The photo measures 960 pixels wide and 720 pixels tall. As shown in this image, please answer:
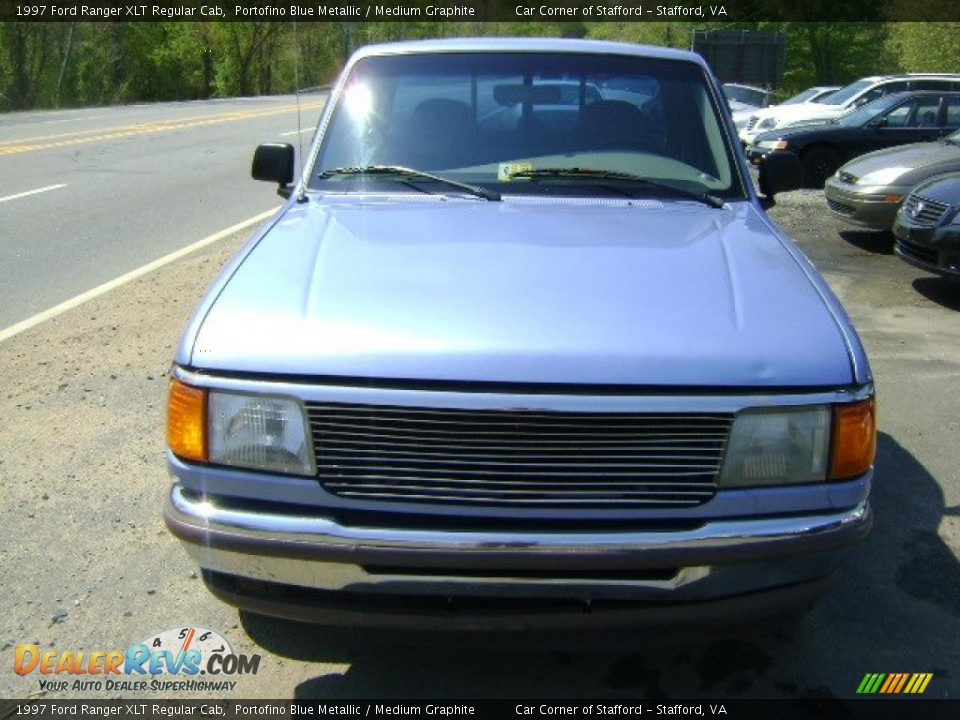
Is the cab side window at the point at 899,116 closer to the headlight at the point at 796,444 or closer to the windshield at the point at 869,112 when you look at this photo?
the windshield at the point at 869,112

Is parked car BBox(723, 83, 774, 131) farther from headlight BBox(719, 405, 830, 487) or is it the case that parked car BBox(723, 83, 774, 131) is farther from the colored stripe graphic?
headlight BBox(719, 405, 830, 487)

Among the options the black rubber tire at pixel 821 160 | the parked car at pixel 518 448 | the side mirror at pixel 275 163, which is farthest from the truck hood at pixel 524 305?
the black rubber tire at pixel 821 160

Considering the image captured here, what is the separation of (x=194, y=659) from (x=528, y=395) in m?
1.51

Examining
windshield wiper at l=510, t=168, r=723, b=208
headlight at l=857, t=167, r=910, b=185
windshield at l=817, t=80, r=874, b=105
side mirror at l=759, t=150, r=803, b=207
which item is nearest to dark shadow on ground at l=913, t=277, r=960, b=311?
headlight at l=857, t=167, r=910, b=185

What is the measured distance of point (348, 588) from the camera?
2.48m

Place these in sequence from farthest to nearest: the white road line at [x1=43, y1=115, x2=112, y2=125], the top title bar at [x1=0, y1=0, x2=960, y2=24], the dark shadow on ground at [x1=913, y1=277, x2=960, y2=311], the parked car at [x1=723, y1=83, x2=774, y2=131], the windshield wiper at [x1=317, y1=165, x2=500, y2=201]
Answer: the top title bar at [x1=0, y1=0, x2=960, y2=24]
the white road line at [x1=43, y1=115, x2=112, y2=125]
the parked car at [x1=723, y1=83, x2=774, y2=131]
the dark shadow on ground at [x1=913, y1=277, x2=960, y2=311]
the windshield wiper at [x1=317, y1=165, x2=500, y2=201]

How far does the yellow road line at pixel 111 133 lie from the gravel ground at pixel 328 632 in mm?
14419

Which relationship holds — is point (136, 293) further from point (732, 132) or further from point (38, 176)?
point (38, 176)

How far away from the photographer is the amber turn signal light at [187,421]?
2555 mm

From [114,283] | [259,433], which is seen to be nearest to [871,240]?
[114,283]

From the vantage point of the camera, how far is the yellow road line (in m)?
18.8

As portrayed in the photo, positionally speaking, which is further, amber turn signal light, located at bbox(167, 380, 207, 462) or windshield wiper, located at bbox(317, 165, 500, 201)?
windshield wiper, located at bbox(317, 165, 500, 201)

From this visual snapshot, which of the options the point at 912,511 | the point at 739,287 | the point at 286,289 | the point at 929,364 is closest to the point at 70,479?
the point at 286,289

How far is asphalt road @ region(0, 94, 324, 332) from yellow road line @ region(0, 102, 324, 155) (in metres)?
0.02
